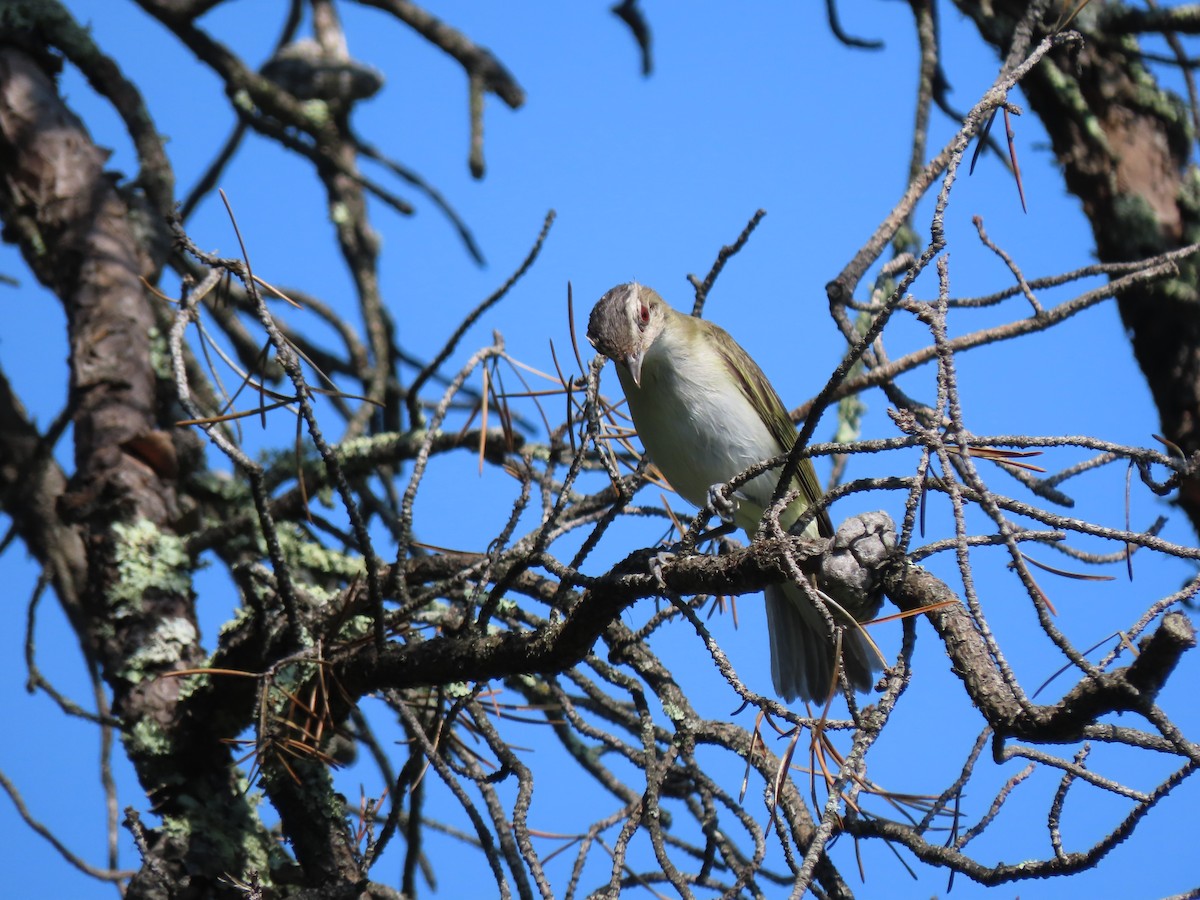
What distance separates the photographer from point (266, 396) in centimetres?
303

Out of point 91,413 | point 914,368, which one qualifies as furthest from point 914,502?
point 91,413

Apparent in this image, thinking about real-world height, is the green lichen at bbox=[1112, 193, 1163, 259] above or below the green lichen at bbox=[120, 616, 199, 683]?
above

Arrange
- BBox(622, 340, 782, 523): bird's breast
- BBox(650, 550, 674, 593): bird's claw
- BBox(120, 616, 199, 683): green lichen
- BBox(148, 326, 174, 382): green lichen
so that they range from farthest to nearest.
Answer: BBox(148, 326, 174, 382): green lichen → BBox(622, 340, 782, 523): bird's breast → BBox(120, 616, 199, 683): green lichen → BBox(650, 550, 674, 593): bird's claw

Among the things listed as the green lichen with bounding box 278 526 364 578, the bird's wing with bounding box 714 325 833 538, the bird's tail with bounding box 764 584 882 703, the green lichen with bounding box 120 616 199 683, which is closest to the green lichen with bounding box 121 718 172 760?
the green lichen with bounding box 120 616 199 683

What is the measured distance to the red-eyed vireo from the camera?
396 cm

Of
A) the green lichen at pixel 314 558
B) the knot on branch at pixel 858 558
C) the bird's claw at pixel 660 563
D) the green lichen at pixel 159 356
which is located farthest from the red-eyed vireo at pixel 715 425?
the green lichen at pixel 159 356

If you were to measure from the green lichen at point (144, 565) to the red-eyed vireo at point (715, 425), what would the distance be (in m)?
1.53

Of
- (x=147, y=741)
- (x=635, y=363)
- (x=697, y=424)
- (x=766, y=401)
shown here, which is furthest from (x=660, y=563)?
(x=147, y=741)

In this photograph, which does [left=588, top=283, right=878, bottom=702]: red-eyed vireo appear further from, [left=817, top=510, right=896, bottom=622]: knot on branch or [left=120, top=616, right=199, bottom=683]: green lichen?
[left=120, top=616, right=199, bottom=683]: green lichen

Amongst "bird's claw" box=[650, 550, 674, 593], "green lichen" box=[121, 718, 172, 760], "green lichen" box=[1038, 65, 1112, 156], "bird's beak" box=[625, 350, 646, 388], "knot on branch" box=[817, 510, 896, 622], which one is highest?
"green lichen" box=[1038, 65, 1112, 156]

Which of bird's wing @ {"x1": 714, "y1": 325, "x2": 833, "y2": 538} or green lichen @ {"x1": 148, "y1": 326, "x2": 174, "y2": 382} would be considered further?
green lichen @ {"x1": 148, "y1": 326, "x2": 174, "y2": 382}

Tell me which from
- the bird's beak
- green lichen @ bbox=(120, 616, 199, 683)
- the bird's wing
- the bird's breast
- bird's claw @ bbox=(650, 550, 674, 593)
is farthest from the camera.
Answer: the bird's wing

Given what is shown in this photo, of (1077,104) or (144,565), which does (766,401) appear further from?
(144,565)

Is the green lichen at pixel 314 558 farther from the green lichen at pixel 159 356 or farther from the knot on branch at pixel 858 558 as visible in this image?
the knot on branch at pixel 858 558
